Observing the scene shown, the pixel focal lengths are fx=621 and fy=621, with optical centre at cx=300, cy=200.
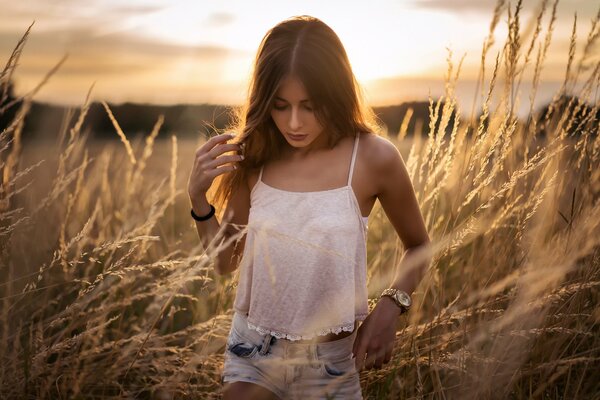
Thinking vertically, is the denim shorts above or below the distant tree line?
below

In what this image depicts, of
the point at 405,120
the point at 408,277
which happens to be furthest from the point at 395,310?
the point at 405,120

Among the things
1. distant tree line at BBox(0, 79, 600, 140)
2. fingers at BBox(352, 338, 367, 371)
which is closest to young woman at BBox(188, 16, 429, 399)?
fingers at BBox(352, 338, 367, 371)

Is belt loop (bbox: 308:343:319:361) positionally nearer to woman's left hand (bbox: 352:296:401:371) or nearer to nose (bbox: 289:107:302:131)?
woman's left hand (bbox: 352:296:401:371)

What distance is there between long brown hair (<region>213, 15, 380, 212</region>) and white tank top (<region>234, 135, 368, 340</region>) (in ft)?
0.50

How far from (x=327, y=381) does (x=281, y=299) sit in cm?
26

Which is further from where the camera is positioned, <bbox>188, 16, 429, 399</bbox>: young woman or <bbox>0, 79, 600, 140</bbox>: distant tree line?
<bbox>0, 79, 600, 140</bbox>: distant tree line

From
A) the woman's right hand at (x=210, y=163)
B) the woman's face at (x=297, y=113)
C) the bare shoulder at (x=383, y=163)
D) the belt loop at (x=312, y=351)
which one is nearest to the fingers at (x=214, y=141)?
the woman's right hand at (x=210, y=163)

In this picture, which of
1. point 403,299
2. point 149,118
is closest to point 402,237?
point 403,299

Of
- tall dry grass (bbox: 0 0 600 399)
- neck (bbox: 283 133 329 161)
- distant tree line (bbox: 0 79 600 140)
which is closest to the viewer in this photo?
tall dry grass (bbox: 0 0 600 399)

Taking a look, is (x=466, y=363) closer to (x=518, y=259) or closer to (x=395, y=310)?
(x=395, y=310)

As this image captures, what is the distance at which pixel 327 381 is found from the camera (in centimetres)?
173

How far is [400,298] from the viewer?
5.84ft

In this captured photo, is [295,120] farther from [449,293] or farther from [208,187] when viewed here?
[449,293]

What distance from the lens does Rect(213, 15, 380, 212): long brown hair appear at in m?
1.83
